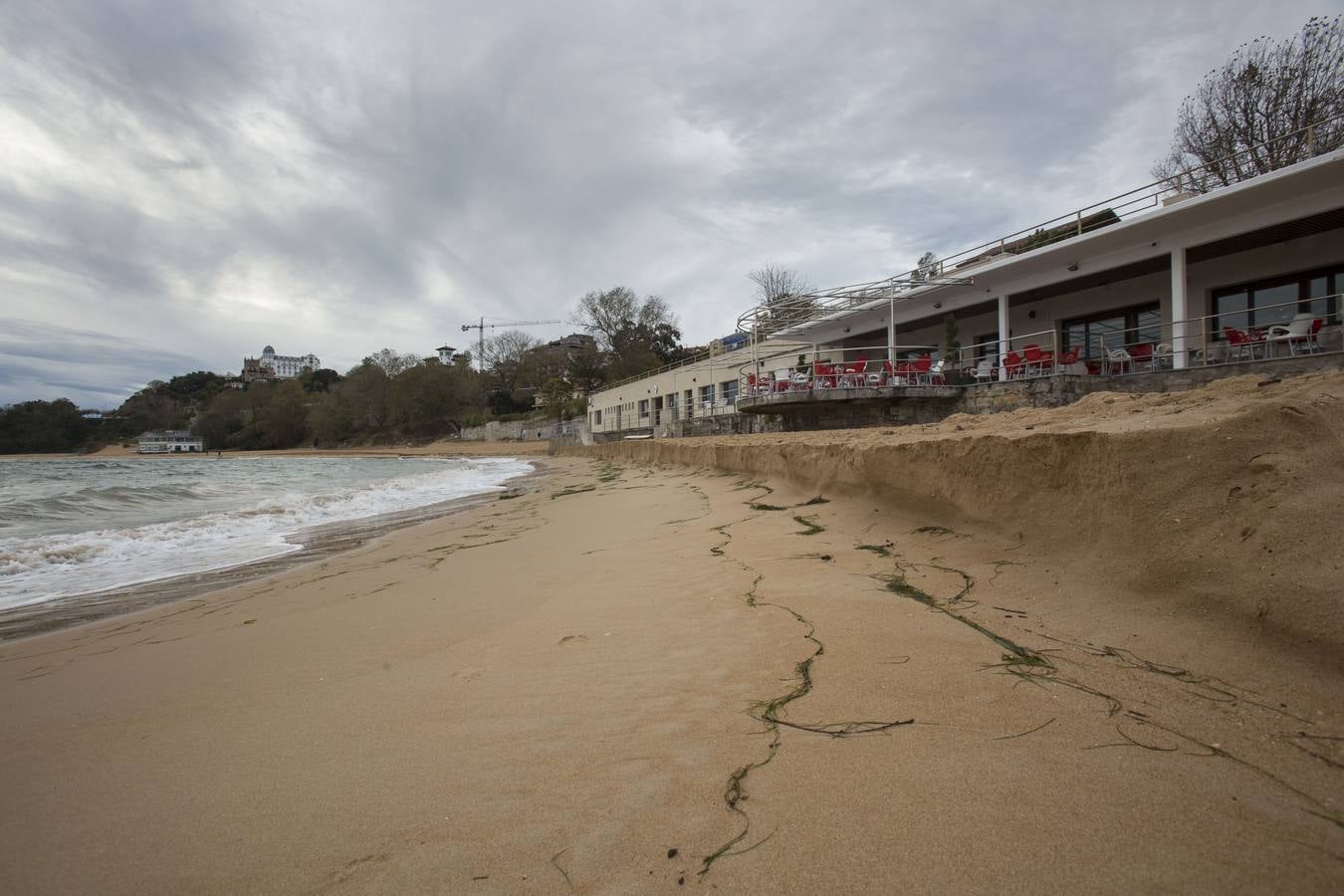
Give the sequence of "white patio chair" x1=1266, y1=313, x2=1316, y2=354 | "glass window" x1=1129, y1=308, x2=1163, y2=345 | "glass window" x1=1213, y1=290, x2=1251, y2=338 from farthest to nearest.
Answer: "glass window" x1=1129, y1=308, x2=1163, y2=345 → "glass window" x1=1213, y1=290, x2=1251, y2=338 → "white patio chair" x1=1266, y1=313, x2=1316, y2=354

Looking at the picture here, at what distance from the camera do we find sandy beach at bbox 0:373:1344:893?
1.32 m

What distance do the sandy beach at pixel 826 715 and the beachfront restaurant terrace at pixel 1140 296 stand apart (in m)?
10.4


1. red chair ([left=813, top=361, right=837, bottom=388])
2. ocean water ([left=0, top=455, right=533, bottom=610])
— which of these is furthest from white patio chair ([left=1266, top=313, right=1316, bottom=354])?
ocean water ([left=0, top=455, right=533, bottom=610])

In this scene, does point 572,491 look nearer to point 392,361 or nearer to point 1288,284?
point 1288,284

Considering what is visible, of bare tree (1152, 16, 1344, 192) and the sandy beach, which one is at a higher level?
bare tree (1152, 16, 1344, 192)

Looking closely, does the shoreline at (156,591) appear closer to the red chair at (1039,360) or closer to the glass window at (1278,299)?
the red chair at (1039,360)

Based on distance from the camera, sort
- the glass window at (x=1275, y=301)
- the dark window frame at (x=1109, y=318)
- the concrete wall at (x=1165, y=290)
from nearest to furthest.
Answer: the concrete wall at (x=1165, y=290) → the glass window at (x=1275, y=301) → the dark window frame at (x=1109, y=318)

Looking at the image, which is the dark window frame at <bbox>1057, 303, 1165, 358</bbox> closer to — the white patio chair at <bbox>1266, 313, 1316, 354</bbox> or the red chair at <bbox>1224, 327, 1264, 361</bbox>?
the red chair at <bbox>1224, 327, 1264, 361</bbox>

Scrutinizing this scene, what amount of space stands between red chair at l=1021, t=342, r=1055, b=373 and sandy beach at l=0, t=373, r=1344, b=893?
11328 millimetres

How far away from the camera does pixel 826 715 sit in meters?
1.88

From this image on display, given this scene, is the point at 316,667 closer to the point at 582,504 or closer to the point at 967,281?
the point at 582,504

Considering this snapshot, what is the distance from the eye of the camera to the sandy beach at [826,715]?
1.32m

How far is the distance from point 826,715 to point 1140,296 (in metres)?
18.3

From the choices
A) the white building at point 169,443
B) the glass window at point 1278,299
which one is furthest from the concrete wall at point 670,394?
the white building at point 169,443
